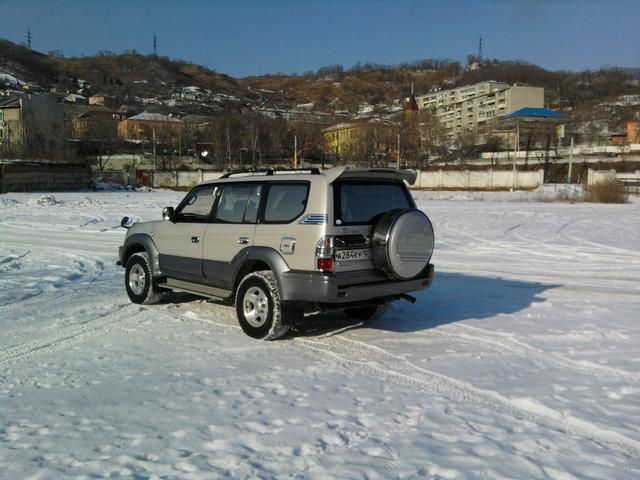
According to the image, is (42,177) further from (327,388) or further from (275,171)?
(327,388)

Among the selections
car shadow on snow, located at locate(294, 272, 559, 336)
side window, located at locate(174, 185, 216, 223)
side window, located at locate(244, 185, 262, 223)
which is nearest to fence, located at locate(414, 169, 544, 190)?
car shadow on snow, located at locate(294, 272, 559, 336)

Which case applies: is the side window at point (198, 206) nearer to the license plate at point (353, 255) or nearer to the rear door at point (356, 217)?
the rear door at point (356, 217)

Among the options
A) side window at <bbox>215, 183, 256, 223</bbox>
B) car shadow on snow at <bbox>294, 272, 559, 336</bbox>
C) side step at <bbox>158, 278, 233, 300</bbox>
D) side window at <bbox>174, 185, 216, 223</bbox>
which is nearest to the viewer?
side window at <bbox>215, 183, 256, 223</bbox>

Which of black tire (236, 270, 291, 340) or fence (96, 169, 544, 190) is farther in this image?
fence (96, 169, 544, 190)

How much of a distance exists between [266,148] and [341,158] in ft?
46.4

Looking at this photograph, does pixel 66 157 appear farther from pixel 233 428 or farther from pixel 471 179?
pixel 233 428

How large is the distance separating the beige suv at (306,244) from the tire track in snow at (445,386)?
514mm

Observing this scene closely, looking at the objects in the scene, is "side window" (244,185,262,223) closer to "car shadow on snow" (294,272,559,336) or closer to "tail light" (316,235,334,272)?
"tail light" (316,235,334,272)

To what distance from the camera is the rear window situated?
7121mm

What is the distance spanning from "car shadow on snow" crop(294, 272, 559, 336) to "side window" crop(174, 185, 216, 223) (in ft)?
7.09

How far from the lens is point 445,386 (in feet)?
19.0

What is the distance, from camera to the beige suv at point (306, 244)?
22.9ft

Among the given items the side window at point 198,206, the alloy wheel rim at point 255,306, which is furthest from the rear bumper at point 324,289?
the side window at point 198,206

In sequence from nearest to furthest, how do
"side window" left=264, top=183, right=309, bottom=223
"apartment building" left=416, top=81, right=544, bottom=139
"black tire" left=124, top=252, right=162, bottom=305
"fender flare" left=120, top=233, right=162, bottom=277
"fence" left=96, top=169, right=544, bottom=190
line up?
1. "side window" left=264, top=183, right=309, bottom=223
2. "fender flare" left=120, top=233, right=162, bottom=277
3. "black tire" left=124, top=252, right=162, bottom=305
4. "fence" left=96, top=169, right=544, bottom=190
5. "apartment building" left=416, top=81, right=544, bottom=139
